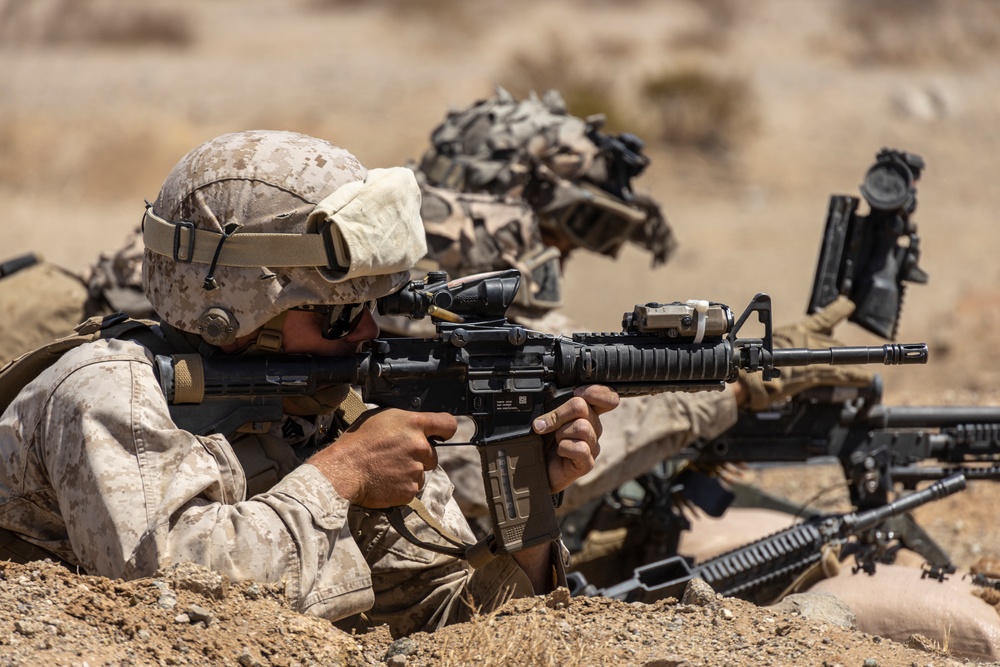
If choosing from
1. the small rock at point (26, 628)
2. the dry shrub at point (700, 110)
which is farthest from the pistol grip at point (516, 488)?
the dry shrub at point (700, 110)

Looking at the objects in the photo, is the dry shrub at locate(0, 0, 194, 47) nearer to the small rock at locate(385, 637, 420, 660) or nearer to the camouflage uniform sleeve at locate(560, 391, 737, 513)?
the camouflage uniform sleeve at locate(560, 391, 737, 513)

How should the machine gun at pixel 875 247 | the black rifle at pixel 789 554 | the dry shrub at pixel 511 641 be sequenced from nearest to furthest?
the dry shrub at pixel 511 641
the black rifle at pixel 789 554
the machine gun at pixel 875 247

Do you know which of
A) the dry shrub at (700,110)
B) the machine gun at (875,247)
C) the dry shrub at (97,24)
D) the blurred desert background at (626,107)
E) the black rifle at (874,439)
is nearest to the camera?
the black rifle at (874,439)

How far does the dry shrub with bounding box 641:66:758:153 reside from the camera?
19.2 metres

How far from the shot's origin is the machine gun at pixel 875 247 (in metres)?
5.14

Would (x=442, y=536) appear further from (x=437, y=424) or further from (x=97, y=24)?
(x=97, y=24)

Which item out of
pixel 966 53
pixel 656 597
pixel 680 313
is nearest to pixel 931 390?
pixel 656 597

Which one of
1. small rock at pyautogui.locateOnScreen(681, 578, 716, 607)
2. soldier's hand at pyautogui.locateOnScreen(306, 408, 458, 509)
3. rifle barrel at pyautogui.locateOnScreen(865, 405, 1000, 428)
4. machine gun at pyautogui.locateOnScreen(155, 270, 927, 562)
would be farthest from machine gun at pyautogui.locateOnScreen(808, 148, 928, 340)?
soldier's hand at pyautogui.locateOnScreen(306, 408, 458, 509)

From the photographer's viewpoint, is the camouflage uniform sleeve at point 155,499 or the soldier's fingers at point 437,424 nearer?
the camouflage uniform sleeve at point 155,499

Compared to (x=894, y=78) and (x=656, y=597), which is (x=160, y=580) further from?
(x=894, y=78)

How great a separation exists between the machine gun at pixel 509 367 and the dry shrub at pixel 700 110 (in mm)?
16416

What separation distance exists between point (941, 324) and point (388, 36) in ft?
61.2

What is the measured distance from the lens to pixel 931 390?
8.95 m

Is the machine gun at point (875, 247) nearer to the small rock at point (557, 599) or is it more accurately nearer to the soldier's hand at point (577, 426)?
the soldier's hand at point (577, 426)
